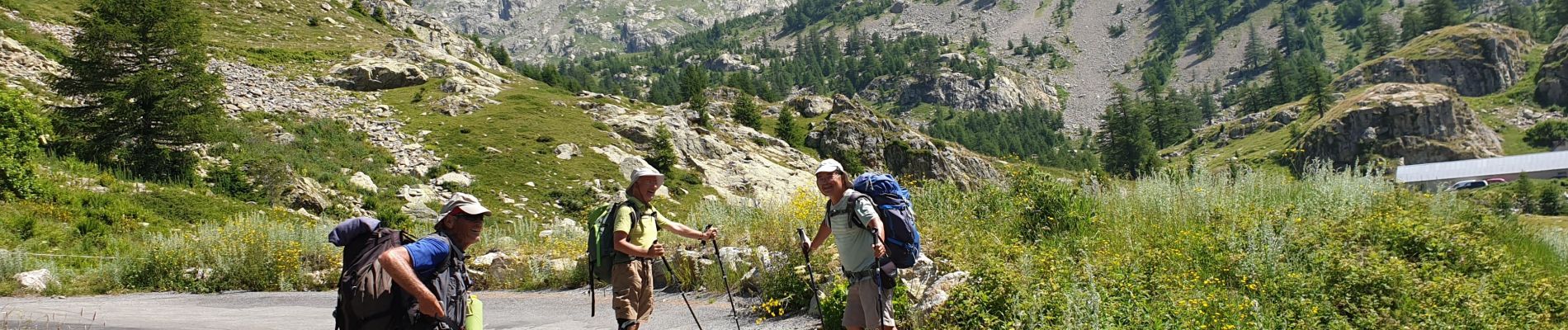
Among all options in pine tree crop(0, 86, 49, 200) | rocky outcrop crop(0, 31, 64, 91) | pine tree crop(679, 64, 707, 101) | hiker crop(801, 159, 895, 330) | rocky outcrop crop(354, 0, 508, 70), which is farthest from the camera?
pine tree crop(679, 64, 707, 101)

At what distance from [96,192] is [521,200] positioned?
15889 millimetres

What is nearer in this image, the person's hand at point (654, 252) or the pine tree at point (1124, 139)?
the person's hand at point (654, 252)

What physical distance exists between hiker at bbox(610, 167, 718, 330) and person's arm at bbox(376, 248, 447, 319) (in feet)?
5.64

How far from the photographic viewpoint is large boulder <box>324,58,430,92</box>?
4628 centimetres

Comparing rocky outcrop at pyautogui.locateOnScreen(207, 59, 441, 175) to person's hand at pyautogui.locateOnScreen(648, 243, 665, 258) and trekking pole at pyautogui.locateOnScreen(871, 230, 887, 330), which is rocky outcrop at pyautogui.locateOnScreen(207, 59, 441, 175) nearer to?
person's hand at pyautogui.locateOnScreen(648, 243, 665, 258)

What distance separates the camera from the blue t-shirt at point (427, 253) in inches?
142

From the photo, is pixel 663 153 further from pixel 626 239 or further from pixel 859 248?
pixel 859 248

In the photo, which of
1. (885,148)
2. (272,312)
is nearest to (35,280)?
(272,312)

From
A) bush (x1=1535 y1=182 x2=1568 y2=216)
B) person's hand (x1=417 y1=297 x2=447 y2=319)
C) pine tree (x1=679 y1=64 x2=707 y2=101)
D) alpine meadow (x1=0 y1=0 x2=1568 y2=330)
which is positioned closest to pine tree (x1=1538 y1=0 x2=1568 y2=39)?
bush (x1=1535 y1=182 x2=1568 y2=216)

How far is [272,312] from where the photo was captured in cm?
911

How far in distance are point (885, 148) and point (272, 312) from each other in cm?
7333

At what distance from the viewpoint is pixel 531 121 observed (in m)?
44.7

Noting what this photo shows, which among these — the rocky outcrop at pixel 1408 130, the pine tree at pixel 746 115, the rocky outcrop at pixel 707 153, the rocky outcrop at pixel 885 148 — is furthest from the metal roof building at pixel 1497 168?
the rocky outcrop at pixel 707 153

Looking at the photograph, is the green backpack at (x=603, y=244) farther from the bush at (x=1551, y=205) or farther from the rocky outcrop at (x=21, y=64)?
the bush at (x=1551, y=205)
